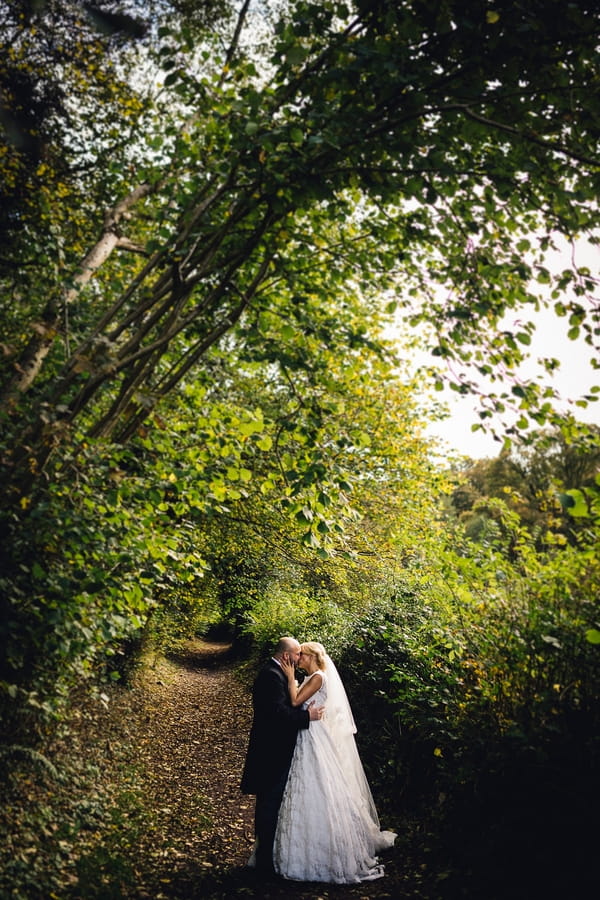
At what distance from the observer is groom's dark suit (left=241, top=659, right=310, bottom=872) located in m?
4.89

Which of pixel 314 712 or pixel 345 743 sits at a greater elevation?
pixel 314 712

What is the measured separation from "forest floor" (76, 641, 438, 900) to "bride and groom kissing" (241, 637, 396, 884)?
0.19 m

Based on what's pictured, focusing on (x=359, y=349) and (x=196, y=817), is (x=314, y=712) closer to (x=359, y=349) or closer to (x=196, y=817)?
(x=196, y=817)

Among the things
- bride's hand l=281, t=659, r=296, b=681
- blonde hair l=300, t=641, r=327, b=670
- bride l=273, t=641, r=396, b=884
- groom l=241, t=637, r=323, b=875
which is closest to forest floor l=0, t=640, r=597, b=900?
bride l=273, t=641, r=396, b=884

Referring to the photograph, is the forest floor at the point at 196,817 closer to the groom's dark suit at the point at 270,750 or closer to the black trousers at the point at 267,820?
the black trousers at the point at 267,820

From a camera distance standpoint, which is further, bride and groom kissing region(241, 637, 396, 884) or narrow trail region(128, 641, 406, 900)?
bride and groom kissing region(241, 637, 396, 884)

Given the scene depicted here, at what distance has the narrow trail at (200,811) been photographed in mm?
4531

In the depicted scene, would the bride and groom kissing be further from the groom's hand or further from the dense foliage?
the dense foliage

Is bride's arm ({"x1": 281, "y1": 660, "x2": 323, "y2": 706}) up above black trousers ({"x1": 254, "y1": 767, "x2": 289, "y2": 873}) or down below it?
above

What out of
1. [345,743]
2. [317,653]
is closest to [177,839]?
[345,743]

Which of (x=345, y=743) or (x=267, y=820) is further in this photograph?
(x=345, y=743)

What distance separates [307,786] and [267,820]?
0.53m

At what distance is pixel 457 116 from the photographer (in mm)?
4105

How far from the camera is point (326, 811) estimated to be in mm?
4719
